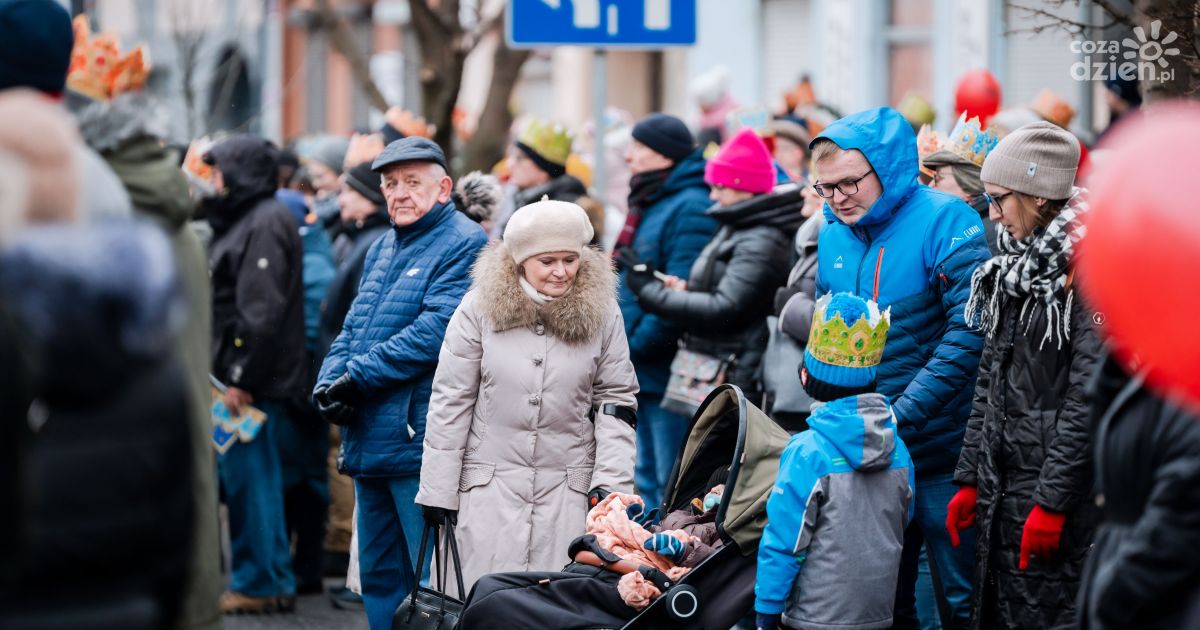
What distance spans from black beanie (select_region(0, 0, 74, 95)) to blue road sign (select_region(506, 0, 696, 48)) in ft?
12.8

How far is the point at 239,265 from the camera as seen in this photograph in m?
8.41

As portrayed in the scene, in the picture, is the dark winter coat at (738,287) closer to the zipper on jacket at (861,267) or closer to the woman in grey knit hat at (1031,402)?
the zipper on jacket at (861,267)

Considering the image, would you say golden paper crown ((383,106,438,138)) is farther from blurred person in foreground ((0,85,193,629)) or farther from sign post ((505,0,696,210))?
blurred person in foreground ((0,85,193,629))

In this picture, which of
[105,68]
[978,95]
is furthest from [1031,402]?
[978,95]

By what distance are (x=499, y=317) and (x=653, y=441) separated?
2.71 m

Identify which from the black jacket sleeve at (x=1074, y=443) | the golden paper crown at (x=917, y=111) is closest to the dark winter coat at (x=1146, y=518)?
the black jacket sleeve at (x=1074, y=443)

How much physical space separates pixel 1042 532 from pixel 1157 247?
2.13m

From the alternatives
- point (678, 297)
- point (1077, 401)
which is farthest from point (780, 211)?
point (1077, 401)

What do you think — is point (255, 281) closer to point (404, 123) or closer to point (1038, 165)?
point (404, 123)

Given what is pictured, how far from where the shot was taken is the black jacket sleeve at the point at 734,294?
789 cm

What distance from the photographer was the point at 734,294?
7887mm

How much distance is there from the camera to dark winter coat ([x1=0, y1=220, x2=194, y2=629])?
3.20 m

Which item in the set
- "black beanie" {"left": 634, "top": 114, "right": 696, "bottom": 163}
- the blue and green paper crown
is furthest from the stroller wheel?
"black beanie" {"left": 634, "top": 114, "right": 696, "bottom": 163}

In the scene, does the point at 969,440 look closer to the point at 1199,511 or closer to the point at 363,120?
the point at 1199,511
